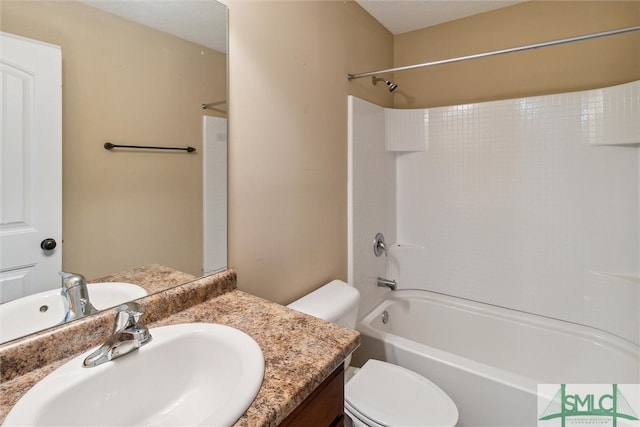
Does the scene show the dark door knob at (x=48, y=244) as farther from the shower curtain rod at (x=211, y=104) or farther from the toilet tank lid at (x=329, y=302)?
the toilet tank lid at (x=329, y=302)

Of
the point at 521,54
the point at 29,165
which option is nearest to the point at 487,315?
the point at 521,54

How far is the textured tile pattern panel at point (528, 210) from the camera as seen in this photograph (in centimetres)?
184

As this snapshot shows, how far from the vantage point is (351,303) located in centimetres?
161

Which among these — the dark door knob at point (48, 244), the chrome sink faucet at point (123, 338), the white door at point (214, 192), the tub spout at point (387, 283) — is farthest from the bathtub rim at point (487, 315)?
the dark door knob at point (48, 244)

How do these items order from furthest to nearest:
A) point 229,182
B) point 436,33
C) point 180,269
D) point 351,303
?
point 436,33
point 351,303
point 229,182
point 180,269

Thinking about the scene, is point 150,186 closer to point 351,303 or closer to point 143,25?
point 143,25

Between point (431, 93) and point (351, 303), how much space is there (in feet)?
5.50

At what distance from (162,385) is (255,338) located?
26cm

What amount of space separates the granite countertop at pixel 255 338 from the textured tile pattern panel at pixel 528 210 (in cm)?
162

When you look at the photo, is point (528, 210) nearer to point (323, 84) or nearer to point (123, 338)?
point (323, 84)

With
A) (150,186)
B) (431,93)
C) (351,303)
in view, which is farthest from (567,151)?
(150,186)

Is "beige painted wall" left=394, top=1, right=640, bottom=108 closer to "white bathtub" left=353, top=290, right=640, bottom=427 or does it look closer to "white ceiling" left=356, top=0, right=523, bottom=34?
"white ceiling" left=356, top=0, right=523, bottom=34

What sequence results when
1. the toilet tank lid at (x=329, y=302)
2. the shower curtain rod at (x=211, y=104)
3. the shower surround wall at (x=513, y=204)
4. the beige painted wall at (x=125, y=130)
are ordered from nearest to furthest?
the beige painted wall at (x=125, y=130), the shower curtain rod at (x=211, y=104), the toilet tank lid at (x=329, y=302), the shower surround wall at (x=513, y=204)

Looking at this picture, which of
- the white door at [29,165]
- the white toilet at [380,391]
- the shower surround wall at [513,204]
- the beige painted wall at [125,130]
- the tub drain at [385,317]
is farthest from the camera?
the tub drain at [385,317]
